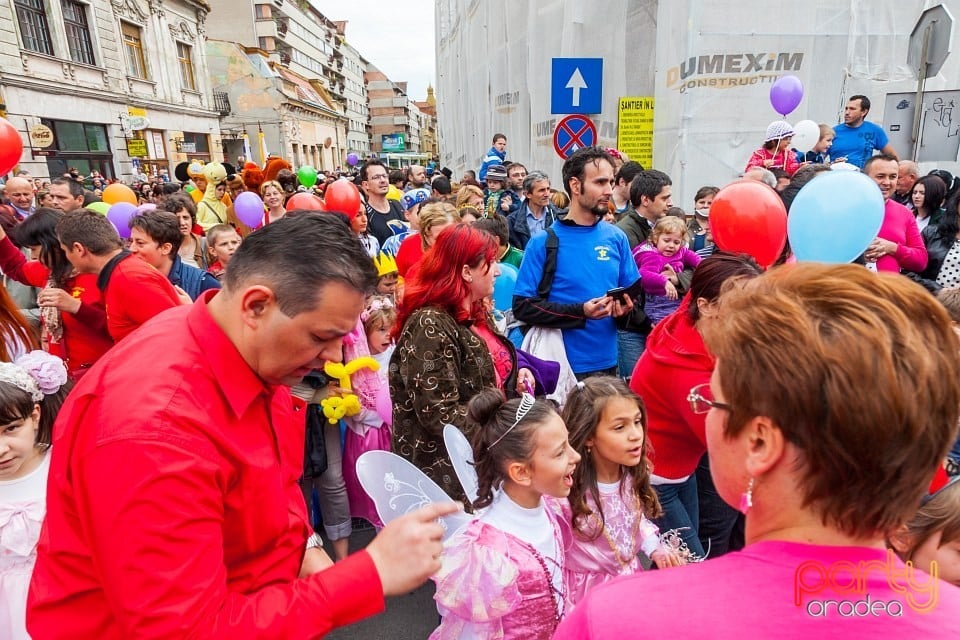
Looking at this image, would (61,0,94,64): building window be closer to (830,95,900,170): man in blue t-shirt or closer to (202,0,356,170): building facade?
(202,0,356,170): building facade

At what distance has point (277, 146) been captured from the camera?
133 feet

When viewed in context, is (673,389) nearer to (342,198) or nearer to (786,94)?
(342,198)

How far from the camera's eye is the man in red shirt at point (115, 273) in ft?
9.29

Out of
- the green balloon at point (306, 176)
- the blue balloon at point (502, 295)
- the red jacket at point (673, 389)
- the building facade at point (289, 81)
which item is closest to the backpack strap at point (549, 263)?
the blue balloon at point (502, 295)

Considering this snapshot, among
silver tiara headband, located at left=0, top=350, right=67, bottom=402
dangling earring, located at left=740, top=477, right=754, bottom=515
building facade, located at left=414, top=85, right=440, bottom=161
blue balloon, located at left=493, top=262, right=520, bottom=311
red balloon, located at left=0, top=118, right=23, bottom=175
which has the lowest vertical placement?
blue balloon, located at left=493, top=262, right=520, bottom=311

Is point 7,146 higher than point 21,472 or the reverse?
higher

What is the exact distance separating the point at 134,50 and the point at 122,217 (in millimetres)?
25257

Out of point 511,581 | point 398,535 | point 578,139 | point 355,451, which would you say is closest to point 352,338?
point 355,451

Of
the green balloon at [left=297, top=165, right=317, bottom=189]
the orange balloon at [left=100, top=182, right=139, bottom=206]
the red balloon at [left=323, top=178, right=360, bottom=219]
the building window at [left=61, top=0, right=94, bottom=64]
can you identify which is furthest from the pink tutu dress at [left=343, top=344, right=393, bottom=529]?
the building window at [left=61, top=0, right=94, bottom=64]

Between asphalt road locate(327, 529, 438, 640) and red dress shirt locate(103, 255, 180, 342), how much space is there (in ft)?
6.21

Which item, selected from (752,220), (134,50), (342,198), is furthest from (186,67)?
(752,220)

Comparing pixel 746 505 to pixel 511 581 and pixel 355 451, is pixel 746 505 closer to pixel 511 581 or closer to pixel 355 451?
pixel 511 581

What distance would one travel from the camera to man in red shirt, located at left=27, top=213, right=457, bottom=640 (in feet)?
3.05

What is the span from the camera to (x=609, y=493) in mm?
2219
